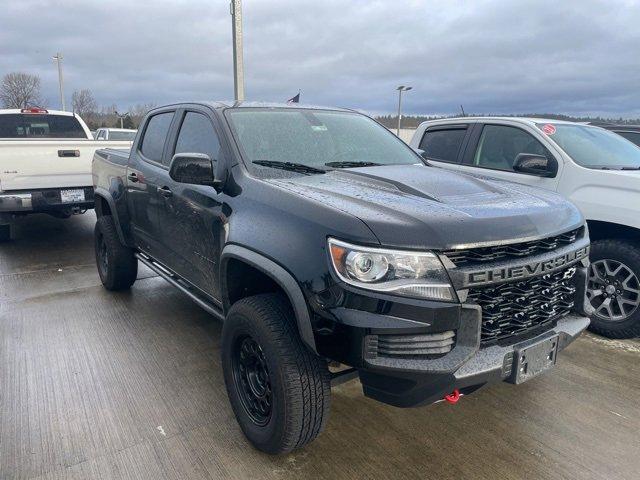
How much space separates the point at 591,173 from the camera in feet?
14.0

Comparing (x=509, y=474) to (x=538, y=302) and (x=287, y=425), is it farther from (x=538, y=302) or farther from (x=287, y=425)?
(x=287, y=425)

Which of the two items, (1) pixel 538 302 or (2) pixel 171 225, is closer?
(1) pixel 538 302

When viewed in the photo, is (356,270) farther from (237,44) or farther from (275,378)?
(237,44)

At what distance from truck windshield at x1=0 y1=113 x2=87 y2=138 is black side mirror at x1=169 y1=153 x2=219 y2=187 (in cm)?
764

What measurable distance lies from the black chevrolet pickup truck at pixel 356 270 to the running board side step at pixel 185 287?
0.02 meters

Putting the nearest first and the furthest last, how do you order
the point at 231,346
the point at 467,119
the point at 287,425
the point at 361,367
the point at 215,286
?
the point at 361,367, the point at 287,425, the point at 231,346, the point at 215,286, the point at 467,119

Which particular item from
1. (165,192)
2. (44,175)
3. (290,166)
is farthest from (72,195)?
(290,166)

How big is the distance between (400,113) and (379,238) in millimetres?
26052

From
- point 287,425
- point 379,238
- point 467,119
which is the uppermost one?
point 467,119

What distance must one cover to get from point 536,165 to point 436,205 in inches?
98.1

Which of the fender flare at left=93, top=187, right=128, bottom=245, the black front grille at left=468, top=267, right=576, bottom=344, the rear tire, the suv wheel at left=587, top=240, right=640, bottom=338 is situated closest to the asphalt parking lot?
the suv wheel at left=587, top=240, right=640, bottom=338

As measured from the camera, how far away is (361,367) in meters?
2.05

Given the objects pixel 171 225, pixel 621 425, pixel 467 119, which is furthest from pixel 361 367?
pixel 467 119

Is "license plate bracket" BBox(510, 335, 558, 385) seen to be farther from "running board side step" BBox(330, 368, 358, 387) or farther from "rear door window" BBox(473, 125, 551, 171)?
"rear door window" BBox(473, 125, 551, 171)
